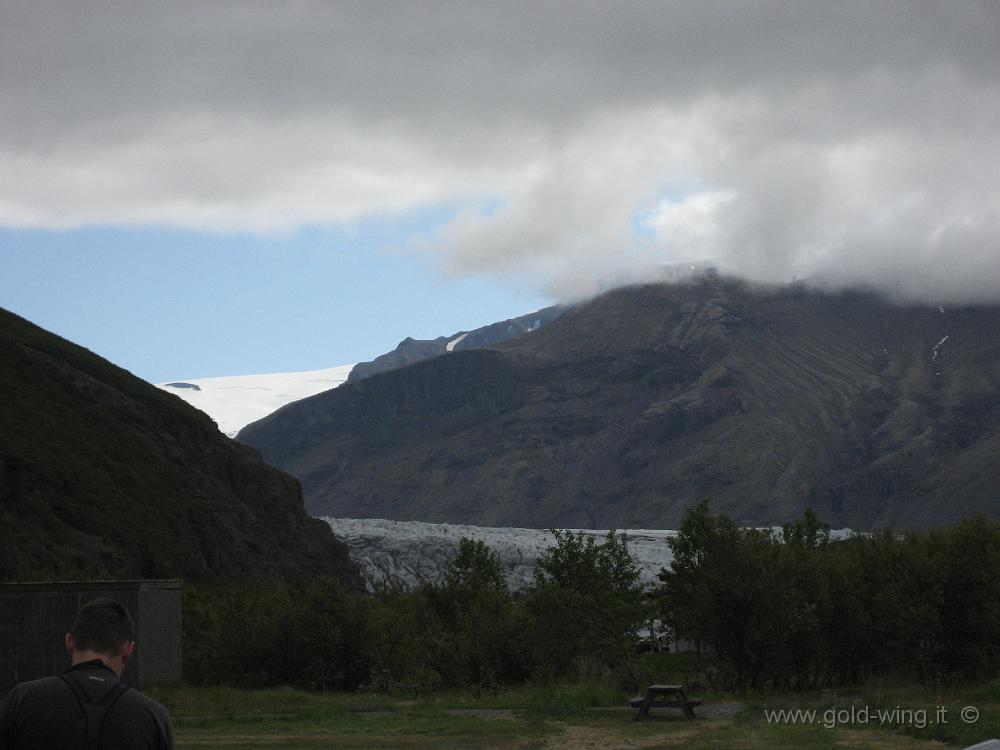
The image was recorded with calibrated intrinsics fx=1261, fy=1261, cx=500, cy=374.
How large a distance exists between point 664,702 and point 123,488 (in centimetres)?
4955

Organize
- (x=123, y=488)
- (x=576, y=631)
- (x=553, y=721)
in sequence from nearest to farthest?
(x=553, y=721)
(x=576, y=631)
(x=123, y=488)

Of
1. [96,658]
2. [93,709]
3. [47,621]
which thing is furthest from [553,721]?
[93,709]

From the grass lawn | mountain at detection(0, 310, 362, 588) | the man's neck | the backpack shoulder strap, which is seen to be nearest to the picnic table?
the grass lawn

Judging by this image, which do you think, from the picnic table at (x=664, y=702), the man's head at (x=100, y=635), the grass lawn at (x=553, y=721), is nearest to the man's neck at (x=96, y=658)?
the man's head at (x=100, y=635)

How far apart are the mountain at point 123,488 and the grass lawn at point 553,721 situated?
20.4 meters

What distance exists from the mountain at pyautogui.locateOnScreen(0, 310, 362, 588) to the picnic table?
89.8 feet

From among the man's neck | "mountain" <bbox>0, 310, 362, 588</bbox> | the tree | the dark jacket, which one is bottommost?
the tree

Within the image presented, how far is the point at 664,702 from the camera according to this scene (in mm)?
26094

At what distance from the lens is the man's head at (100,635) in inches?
251

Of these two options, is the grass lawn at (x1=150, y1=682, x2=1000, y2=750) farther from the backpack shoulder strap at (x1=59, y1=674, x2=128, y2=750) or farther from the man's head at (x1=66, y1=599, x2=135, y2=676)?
the backpack shoulder strap at (x1=59, y1=674, x2=128, y2=750)

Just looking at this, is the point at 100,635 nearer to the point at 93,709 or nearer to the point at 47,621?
the point at 93,709

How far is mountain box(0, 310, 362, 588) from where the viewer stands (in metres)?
57.6

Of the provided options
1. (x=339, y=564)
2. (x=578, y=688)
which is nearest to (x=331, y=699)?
(x=578, y=688)

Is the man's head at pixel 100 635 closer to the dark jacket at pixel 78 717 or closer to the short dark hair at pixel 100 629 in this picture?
the short dark hair at pixel 100 629
